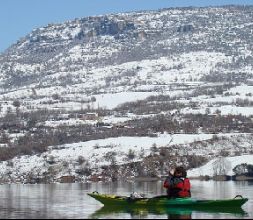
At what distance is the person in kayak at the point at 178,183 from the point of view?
6869 centimetres

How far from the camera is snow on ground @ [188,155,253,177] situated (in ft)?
609

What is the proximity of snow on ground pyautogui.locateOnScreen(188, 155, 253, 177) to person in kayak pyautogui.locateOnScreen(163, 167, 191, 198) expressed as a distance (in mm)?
114146

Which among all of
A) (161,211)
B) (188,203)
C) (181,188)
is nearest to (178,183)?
(181,188)

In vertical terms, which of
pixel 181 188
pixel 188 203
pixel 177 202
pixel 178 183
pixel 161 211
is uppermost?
pixel 178 183

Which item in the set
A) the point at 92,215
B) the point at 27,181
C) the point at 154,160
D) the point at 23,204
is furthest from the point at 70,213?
the point at 154,160

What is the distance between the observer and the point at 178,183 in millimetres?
69438

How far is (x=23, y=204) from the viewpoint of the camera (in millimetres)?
82188

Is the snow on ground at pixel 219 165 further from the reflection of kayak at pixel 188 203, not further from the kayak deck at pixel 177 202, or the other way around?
the reflection of kayak at pixel 188 203

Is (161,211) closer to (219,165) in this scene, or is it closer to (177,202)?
(177,202)

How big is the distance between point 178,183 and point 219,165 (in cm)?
12009

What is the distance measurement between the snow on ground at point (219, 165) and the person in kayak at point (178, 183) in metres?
114

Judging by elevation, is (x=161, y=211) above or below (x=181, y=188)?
below

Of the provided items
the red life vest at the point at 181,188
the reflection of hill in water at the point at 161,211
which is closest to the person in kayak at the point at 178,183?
the red life vest at the point at 181,188

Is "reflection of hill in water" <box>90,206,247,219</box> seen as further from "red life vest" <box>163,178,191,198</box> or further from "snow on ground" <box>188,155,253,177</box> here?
"snow on ground" <box>188,155,253,177</box>
